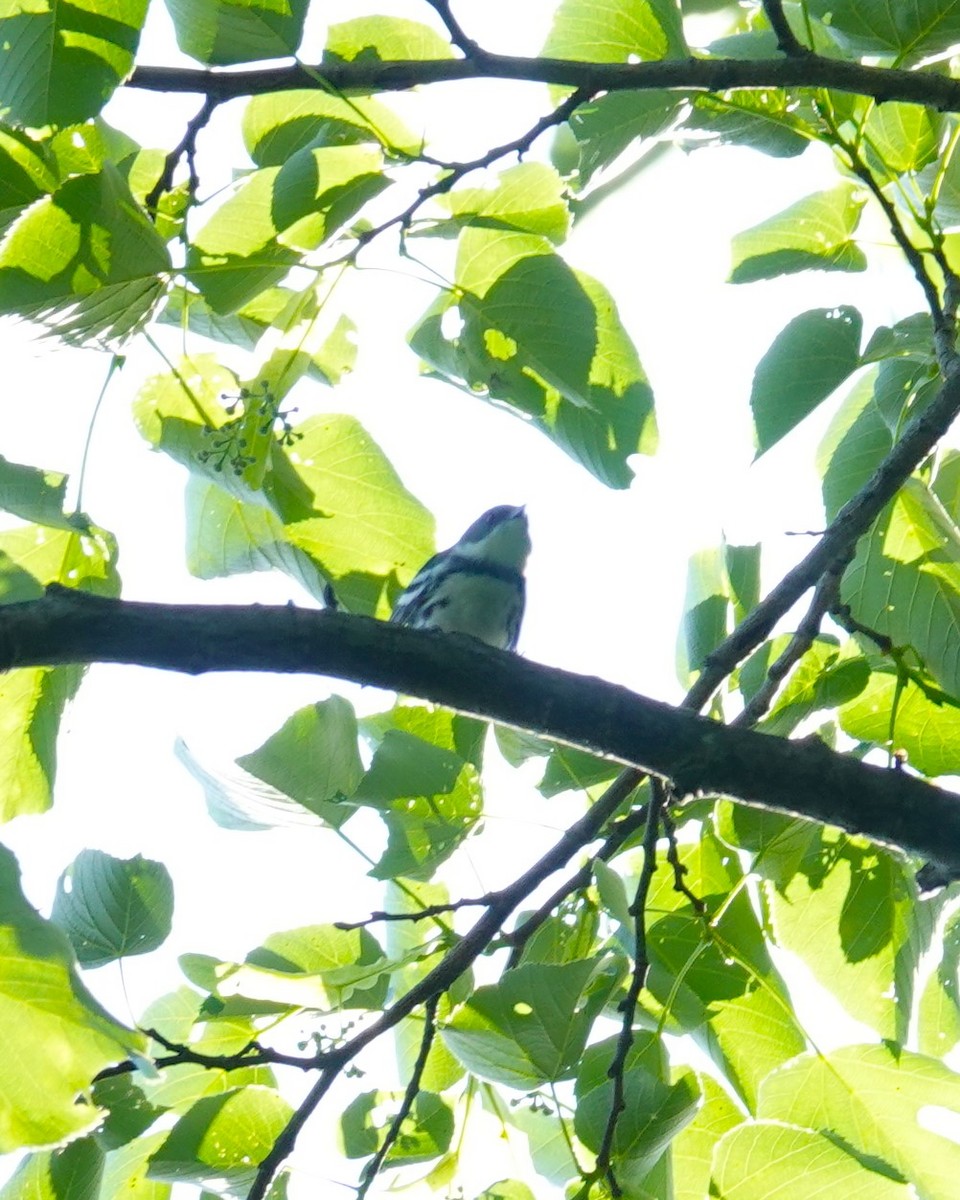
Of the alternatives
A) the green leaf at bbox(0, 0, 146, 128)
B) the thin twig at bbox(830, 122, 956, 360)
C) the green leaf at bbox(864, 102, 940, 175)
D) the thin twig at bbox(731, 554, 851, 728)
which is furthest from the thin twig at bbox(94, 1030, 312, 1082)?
the green leaf at bbox(864, 102, 940, 175)

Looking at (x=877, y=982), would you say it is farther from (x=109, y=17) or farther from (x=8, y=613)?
(x=109, y=17)

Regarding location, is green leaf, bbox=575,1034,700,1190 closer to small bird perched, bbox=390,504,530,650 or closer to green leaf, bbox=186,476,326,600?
green leaf, bbox=186,476,326,600

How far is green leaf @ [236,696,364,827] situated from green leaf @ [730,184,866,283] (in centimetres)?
94

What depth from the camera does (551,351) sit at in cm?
189

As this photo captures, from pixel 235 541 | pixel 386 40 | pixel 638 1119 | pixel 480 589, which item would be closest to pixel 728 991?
pixel 638 1119

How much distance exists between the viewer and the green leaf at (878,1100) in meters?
1.64

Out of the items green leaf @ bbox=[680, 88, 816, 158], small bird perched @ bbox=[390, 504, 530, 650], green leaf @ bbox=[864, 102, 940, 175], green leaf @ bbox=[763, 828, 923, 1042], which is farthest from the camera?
small bird perched @ bbox=[390, 504, 530, 650]

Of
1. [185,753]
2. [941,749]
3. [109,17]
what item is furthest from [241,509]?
[941,749]

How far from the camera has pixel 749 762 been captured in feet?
4.91

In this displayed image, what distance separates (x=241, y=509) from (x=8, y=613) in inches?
29.5

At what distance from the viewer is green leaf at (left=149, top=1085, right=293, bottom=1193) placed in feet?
5.15

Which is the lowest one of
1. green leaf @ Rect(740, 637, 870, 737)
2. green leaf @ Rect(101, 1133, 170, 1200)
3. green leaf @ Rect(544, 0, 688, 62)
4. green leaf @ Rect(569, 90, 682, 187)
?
green leaf @ Rect(101, 1133, 170, 1200)

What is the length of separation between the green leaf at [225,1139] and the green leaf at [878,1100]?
62 cm

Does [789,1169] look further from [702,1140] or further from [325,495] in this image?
[325,495]
